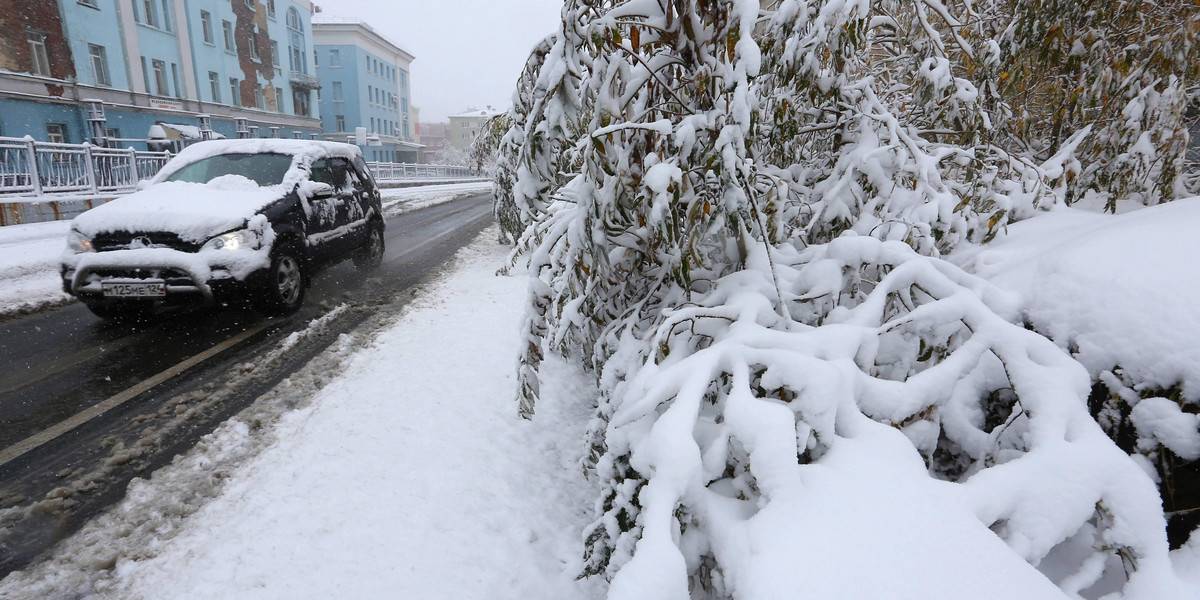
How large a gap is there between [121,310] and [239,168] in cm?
200

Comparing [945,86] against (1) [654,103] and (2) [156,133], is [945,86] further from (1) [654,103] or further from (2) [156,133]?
(2) [156,133]

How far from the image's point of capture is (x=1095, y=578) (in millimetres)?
1453

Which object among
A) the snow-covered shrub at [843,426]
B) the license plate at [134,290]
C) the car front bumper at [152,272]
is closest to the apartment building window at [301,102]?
the car front bumper at [152,272]

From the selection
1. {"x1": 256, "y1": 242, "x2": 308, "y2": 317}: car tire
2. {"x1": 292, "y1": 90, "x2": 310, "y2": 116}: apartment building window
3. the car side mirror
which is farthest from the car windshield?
{"x1": 292, "y1": 90, "x2": 310, "y2": 116}: apartment building window

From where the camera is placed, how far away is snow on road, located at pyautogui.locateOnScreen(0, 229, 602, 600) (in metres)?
2.43

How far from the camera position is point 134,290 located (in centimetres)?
486

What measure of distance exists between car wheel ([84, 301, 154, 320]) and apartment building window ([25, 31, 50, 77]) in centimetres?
2460

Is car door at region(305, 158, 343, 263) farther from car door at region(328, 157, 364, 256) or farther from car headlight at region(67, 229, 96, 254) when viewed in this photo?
car headlight at region(67, 229, 96, 254)

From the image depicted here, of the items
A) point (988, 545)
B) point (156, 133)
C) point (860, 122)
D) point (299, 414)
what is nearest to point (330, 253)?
point (299, 414)

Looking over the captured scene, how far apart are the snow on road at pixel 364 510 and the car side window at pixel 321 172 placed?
3565 millimetres

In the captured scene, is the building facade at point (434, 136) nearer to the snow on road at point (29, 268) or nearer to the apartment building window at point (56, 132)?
the apartment building window at point (56, 132)

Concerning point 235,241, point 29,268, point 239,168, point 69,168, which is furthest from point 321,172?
point 69,168

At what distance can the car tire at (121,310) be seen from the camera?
5.38 m

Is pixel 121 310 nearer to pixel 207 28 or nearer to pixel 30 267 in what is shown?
pixel 30 267
